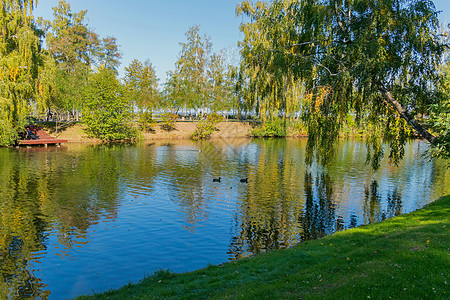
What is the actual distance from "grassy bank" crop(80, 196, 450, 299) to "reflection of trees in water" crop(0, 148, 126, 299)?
474 centimetres

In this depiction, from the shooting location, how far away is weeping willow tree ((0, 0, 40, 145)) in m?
33.7

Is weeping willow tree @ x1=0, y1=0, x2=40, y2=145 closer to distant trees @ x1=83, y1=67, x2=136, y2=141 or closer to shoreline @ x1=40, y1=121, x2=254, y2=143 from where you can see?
distant trees @ x1=83, y1=67, x2=136, y2=141

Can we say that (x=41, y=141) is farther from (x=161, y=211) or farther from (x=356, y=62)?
(x=356, y=62)

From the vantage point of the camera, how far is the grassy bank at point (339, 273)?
6668mm

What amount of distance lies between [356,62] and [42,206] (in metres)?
18.6

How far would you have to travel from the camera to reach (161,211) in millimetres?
19281

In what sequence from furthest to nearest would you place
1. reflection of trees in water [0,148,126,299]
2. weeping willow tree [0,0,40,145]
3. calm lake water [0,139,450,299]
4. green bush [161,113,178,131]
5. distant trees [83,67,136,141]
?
1. green bush [161,113,178,131]
2. distant trees [83,67,136,141]
3. weeping willow tree [0,0,40,145]
4. calm lake water [0,139,450,299]
5. reflection of trees in water [0,148,126,299]

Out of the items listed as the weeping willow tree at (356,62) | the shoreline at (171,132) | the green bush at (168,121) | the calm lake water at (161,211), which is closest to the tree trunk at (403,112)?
the weeping willow tree at (356,62)

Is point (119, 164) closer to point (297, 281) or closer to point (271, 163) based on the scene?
point (271, 163)

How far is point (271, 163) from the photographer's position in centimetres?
3794

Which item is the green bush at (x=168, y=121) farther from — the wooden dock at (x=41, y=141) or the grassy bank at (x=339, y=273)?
the grassy bank at (x=339, y=273)

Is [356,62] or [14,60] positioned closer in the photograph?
[356,62]

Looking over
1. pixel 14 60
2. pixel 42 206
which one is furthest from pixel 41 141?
pixel 42 206

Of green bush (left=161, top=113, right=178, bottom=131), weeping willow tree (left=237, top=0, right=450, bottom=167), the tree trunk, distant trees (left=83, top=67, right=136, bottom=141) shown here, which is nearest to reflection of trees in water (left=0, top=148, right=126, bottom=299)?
weeping willow tree (left=237, top=0, right=450, bottom=167)
